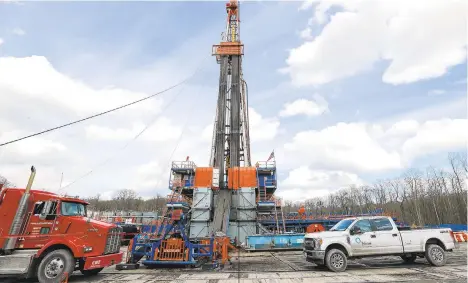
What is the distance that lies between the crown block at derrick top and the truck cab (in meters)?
16.8

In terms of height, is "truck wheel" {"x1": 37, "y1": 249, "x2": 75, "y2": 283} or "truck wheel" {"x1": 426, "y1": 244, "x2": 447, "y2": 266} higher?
"truck wheel" {"x1": 426, "y1": 244, "x2": 447, "y2": 266}

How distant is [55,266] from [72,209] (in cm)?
197

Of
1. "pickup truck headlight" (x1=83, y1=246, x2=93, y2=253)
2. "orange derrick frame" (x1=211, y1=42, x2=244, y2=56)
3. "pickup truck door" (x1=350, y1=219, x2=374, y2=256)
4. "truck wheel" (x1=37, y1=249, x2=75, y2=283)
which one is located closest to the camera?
"truck wheel" (x1=37, y1=249, x2=75, y2=283)

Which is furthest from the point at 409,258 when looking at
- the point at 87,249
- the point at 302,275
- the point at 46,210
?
the point at 46,210

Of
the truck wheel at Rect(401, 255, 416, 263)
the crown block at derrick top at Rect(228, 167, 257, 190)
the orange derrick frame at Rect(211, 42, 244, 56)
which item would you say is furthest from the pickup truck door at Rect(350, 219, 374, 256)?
the orange derrick frame at Rect(211, 42, 244, 56)

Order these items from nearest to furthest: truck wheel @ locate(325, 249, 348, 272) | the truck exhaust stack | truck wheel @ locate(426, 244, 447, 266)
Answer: the truck exhaust stack, truck wheel @ locate(325, 249, 348, 272), truck wheel @ locate(426, 244, 447, 266)

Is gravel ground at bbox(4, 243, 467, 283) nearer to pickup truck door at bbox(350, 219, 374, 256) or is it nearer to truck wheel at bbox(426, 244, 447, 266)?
truck wheel at bbox(426, 244, 447, 266)

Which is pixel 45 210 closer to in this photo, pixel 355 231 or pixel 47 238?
pixel 47 238

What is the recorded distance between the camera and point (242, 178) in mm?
26047

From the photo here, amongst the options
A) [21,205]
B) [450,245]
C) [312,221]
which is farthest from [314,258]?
[312,221]

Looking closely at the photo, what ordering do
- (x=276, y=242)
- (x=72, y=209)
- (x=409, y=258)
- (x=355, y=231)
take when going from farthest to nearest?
(x=276, y=242), (x=409, y=258), (x=355, y=231), (x=72, y=209)

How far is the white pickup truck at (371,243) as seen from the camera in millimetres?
9484

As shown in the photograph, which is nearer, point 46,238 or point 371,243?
point 46,238

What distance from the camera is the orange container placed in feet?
84.0
